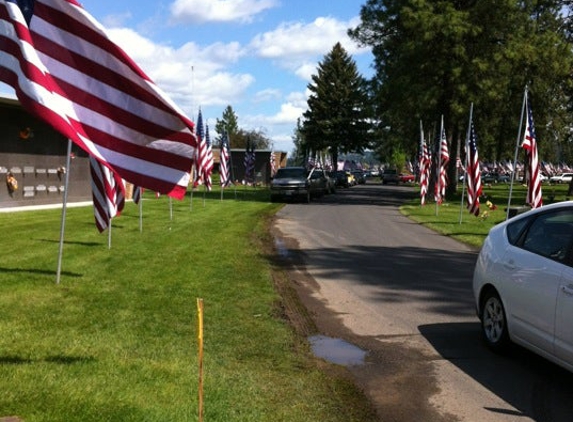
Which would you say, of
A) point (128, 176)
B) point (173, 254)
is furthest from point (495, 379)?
point (173, 254)

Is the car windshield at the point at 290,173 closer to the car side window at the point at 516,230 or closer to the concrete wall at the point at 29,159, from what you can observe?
the concrete wall at the point at 29,159

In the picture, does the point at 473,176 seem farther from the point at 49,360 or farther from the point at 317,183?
the point at 317,183

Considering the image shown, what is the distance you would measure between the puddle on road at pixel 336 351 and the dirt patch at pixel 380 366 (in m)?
0.09

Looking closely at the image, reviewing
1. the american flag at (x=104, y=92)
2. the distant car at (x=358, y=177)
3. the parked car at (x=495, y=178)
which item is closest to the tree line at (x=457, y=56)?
the american flag at (x=104, y=92)

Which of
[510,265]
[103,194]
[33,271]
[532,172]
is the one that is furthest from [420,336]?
[532,172]

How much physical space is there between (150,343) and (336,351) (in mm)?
1919

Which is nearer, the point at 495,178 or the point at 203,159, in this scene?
the point at 203,159

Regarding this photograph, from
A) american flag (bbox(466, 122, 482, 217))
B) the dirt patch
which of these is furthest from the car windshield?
the dirt patch

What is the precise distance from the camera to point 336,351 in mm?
6590

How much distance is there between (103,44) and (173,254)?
24.6ft

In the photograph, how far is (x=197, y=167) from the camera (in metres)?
25.3

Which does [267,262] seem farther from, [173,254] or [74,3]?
[74,3]

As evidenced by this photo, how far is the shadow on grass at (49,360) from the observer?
5.47 metres

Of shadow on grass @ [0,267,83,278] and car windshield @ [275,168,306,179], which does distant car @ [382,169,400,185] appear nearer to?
car windshield @ [275,168,306,179]
